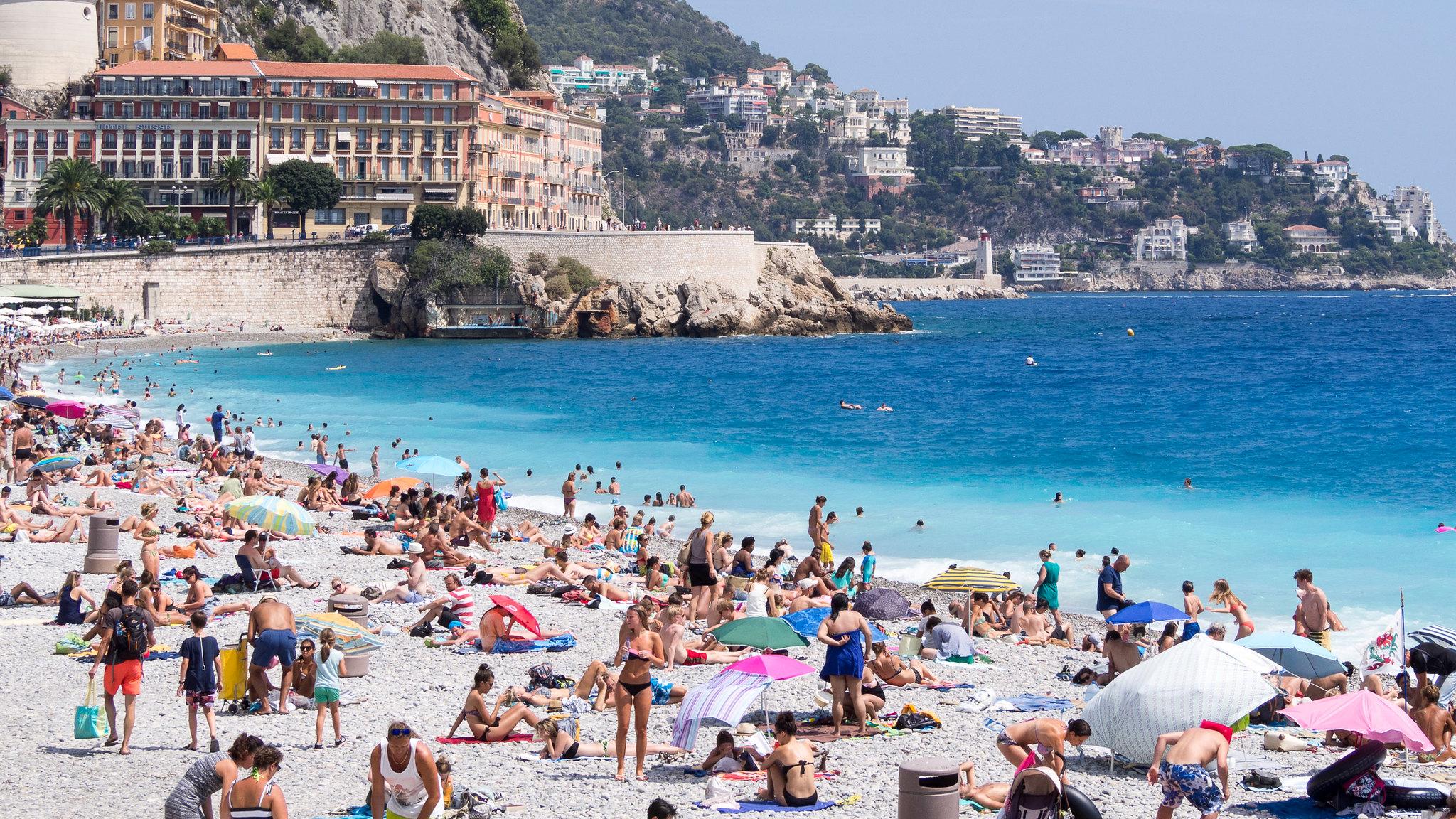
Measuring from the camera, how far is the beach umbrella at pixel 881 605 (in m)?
15.8

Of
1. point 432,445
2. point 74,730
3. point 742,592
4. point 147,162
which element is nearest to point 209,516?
point 742,592

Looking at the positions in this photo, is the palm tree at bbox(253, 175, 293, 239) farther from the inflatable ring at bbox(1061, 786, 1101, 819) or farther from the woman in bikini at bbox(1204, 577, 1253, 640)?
the inflatable ring at bbox(1061, 786, 1101, 819)

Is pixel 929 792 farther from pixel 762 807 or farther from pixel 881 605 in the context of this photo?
pixel 881 605

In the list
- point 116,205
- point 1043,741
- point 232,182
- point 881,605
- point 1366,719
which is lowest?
point 881,605

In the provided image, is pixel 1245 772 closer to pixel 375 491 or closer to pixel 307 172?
pixel 375 491

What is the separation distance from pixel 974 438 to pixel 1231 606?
2418 cm

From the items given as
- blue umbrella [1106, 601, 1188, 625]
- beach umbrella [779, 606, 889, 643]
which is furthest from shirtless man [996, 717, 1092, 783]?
beach umbrella [779, 606, 889, 643]

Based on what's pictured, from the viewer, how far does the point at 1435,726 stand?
11.0m

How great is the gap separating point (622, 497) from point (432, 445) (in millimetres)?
8961

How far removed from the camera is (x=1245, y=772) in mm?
10664

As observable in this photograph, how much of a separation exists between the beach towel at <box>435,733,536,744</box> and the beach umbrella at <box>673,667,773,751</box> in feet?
4.16

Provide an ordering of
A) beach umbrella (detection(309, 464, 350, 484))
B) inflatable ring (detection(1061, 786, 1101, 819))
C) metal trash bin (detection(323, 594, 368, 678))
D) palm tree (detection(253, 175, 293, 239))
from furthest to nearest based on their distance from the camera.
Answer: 1. palm tree (detection(253, 175, 293, 239))
2. beach umbrella (detection(309, 464, 350, 484))
3. metal trash bin (detection(323, 594, 368, 678))
4. inflatable ring (detection(1061, 786, 1101, 819))

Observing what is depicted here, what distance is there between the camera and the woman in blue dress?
11.5 m

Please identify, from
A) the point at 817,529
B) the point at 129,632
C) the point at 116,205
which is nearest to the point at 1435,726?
the point at 129,632
